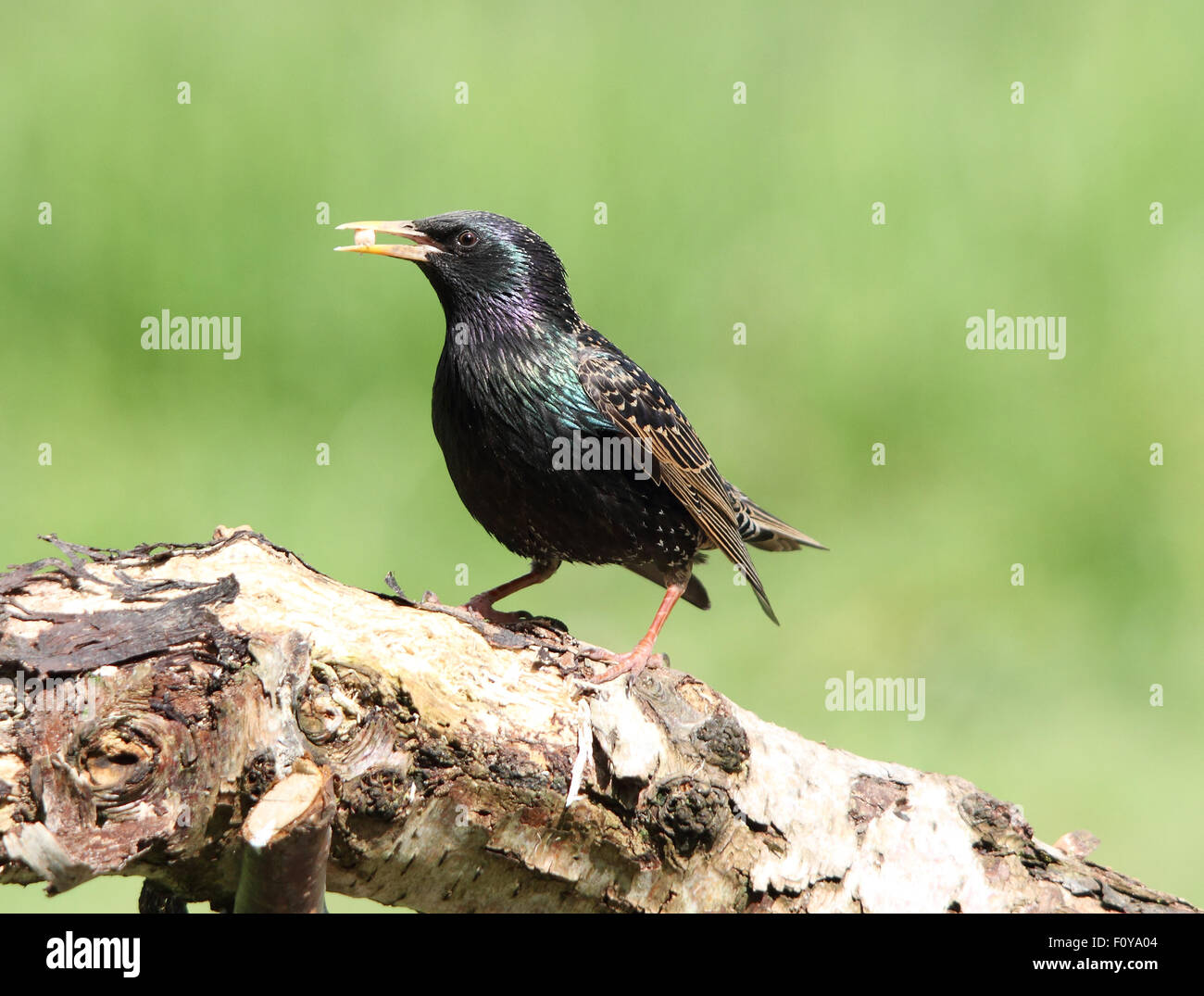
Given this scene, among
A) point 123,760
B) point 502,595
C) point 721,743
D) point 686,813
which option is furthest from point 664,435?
point 123,760

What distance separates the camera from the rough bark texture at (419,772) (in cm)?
304

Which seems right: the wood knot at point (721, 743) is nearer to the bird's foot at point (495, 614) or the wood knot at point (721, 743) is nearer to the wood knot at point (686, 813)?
the wood knot at point (686, 813)

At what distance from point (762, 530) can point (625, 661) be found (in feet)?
6.48

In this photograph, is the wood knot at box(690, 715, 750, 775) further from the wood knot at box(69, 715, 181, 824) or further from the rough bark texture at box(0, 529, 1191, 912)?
the wood knot at box(69, 715, 181, 824)

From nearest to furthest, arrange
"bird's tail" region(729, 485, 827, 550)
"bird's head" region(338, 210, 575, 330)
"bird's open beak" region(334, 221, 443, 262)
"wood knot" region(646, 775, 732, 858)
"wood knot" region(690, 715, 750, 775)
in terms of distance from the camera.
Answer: "wood knot" region(646, 775, 732, 858) < "wood knot" region(690, 715, 750, 775) < "bird's open beak" region(334, 221, 443, 262) < "bird's head" region(338, 210, 575, 330) < "bird's tail" region(729, 485, 827, 550)

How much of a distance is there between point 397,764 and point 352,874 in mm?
349

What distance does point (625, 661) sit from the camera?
13.9 ft

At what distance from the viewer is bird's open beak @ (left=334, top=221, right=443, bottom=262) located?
16.3 feet

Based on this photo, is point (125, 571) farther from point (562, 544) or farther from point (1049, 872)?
point (1049, 872)

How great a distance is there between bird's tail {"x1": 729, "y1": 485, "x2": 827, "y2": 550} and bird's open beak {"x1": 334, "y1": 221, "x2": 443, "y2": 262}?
176 centimetres

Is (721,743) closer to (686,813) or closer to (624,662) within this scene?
(686,813)

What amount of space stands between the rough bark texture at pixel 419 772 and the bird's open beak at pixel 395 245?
62.7 inches

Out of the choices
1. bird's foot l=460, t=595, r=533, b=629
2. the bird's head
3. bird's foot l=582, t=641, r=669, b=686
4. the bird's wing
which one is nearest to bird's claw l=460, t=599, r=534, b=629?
bird's foot l=460, t=595, r=533, b=629
